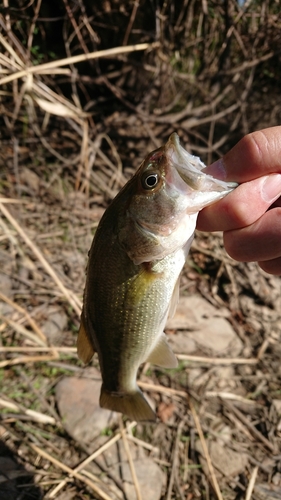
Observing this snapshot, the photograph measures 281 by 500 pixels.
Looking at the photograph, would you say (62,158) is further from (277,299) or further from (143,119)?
(277,299)

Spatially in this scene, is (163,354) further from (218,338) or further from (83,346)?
(218,338)

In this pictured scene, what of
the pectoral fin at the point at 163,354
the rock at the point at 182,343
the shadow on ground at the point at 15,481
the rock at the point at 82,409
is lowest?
the shadow on ground at the point at 15,481

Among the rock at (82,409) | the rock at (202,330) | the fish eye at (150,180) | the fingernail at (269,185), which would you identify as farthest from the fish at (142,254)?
the rock at (202,330)

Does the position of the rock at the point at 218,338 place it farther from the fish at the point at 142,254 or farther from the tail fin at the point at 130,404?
the fish at the point at 142,254

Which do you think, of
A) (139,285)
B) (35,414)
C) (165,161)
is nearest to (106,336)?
(139,285)

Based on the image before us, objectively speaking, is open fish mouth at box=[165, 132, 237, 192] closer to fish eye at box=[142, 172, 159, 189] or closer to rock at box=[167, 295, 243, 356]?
fish eye at box=[142, 172, 159, 189]

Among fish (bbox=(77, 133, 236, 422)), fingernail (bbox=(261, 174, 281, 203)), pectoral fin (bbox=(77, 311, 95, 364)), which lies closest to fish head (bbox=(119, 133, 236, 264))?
fish (bbox=(77, 133, 236, 422))
